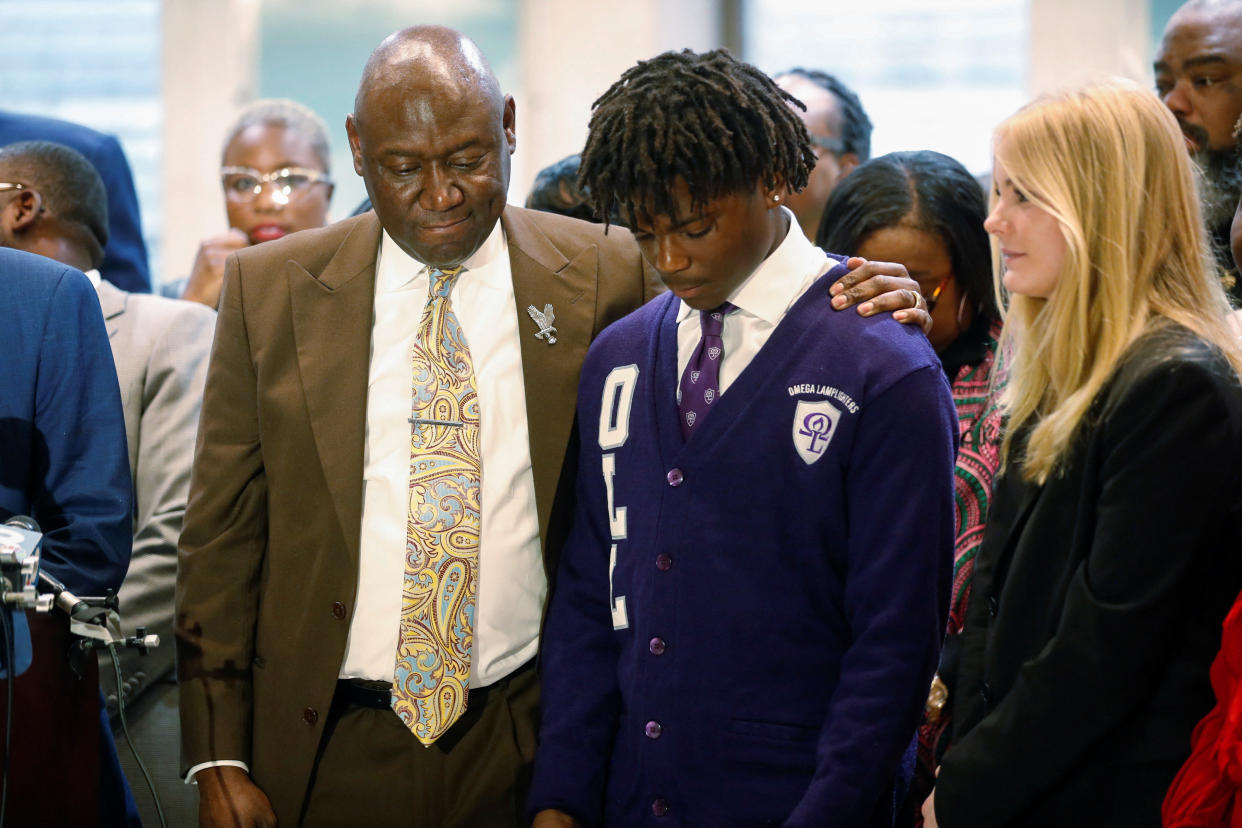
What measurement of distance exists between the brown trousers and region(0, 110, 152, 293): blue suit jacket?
1730 millimetres

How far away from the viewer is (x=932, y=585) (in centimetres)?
172

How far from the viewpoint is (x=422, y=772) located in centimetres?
201

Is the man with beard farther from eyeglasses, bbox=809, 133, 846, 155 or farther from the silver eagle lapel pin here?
the silver eagle lapel pin

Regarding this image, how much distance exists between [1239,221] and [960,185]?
65 cm

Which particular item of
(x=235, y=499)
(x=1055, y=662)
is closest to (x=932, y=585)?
(x=1055, y=662)

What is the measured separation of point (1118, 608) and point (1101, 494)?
14cm

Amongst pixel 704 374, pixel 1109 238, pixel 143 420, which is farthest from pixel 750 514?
pixel 143 420

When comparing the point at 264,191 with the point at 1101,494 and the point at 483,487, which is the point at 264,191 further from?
the point at 1101,494

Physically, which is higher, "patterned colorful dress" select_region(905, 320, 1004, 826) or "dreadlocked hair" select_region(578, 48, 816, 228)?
"dreadlocked hair" select_region(578, 48, 816, 228)

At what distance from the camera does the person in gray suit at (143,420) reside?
2.76 metres

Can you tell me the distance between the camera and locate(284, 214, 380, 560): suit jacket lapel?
2.02 metres

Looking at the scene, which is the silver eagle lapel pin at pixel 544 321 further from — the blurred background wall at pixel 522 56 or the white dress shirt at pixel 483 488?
the blurred background wall at pixel 522 56

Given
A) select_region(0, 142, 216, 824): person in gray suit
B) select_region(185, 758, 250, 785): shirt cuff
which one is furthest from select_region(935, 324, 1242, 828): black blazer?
select_region(0, 142, 216, 824): person in gray suit

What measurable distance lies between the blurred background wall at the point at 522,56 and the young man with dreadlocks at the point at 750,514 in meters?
3.38
